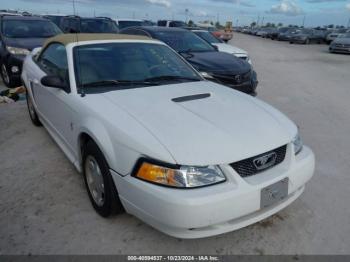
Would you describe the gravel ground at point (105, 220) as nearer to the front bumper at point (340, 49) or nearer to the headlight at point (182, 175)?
the headlight at point (182, 175)

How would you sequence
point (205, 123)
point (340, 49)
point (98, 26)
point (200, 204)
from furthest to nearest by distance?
point (340, 49) < point (98, 26) < point (205, 123) < point (200, 204)

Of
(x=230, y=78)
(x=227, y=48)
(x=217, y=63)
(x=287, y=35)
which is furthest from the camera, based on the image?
(x=287, y=35)

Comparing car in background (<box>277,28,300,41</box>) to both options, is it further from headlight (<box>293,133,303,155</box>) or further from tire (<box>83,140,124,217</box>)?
tire (<box>83,140,124,217</box>)

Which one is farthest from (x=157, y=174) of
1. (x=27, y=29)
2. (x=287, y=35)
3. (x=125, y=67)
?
(x=287, y=35)

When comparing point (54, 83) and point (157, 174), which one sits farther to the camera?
point (54, 83)

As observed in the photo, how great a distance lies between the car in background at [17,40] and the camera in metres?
7.22

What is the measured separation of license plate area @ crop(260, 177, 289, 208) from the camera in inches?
89.5

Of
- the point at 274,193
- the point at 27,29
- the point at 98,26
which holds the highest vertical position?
the point at 27,29

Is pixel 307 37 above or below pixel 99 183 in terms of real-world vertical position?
below

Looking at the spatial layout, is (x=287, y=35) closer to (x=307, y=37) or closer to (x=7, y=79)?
(x=307, y=37)

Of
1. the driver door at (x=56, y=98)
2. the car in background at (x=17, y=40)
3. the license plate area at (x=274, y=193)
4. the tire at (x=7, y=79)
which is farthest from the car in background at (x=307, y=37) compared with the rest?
the license plate area at (x=274, y=193)

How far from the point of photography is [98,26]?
487 inches

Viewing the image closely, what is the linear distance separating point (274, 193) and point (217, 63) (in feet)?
15.0

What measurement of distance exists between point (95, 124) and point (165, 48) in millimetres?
1784
